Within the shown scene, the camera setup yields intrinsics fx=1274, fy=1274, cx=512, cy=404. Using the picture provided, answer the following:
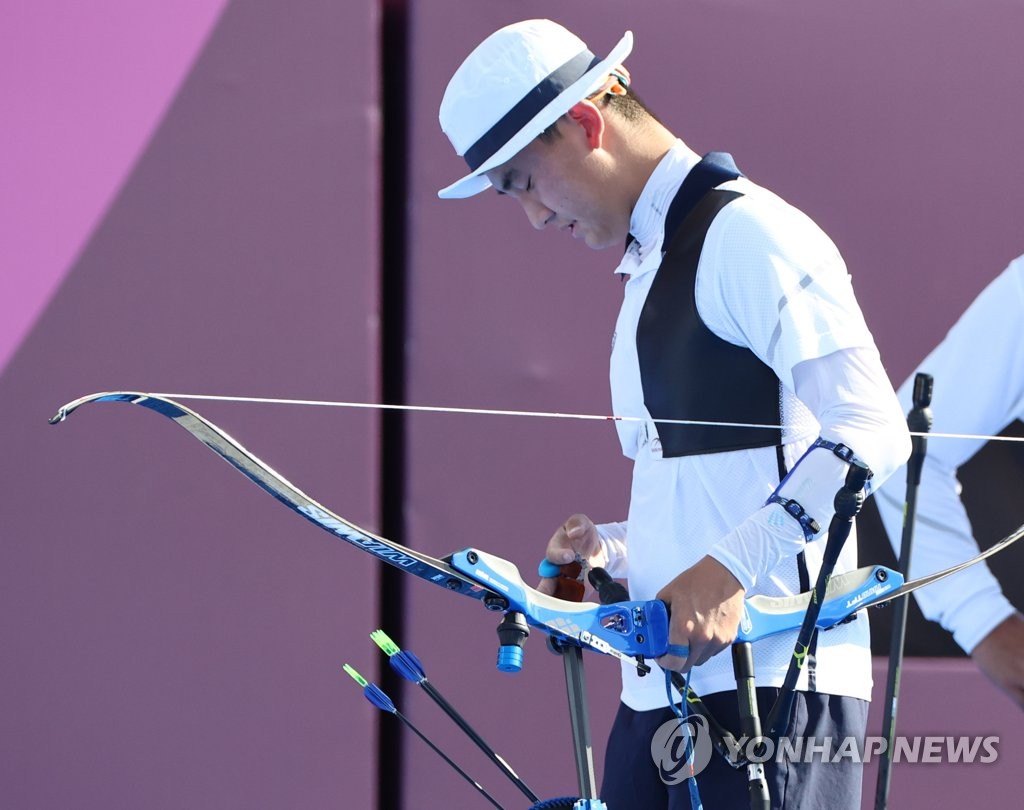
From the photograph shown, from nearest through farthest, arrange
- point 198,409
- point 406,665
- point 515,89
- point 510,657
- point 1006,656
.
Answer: point 510,657 → point 406,665 → point 515,89 → point 198,409 → point 1006,656

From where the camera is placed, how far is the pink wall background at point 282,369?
2039 millimetres

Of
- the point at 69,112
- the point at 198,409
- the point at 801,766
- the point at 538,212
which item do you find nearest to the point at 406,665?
the point at 801,766

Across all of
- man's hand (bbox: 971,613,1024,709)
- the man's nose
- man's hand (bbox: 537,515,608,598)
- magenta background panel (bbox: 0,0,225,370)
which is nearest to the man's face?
the man's nose

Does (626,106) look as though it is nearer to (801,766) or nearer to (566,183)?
(566,183)

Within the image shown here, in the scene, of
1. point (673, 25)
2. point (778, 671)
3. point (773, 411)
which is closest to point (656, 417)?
point (773, 411)

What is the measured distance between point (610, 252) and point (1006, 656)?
3.15 feet

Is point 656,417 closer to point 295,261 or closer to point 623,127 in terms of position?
point 623,127

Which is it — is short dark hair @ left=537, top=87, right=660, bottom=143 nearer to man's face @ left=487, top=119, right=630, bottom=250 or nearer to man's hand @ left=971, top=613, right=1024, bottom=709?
man's face @ left=487, top=119, right=630, bottom=250

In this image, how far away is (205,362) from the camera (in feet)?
6.84

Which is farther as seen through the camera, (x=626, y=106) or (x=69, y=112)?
(x=69, y=112)

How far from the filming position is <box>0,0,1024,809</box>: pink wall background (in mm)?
2039

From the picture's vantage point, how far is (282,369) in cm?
210

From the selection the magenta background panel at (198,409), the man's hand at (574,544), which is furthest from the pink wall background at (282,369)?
the man's hand at (574,544)

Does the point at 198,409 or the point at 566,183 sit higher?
the point at 566,183
